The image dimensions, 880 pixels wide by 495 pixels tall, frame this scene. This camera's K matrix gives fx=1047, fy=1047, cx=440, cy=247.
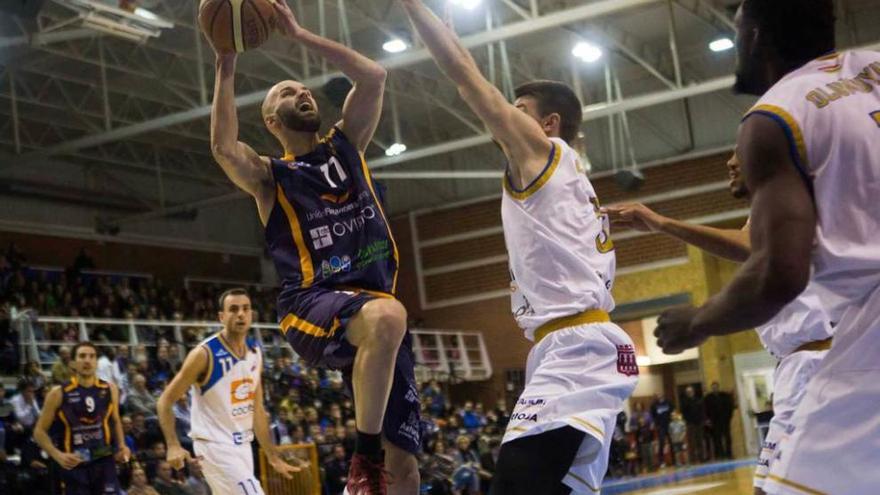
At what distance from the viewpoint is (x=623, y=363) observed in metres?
3.99

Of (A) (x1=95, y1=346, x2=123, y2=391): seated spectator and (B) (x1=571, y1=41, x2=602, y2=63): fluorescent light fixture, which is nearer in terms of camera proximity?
(A) (x1=95, y1=346, x2=123, y2=391): seated spectator

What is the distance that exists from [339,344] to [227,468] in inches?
141

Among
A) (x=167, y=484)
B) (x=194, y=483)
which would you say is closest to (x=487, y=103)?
(x=167, y=484)

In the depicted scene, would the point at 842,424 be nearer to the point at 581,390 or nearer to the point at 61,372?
the point at 581,390

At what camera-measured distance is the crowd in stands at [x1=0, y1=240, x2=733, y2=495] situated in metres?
12.5

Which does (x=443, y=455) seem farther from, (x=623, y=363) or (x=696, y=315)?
(x=696, y=315)

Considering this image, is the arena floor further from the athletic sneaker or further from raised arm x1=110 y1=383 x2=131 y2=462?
the athletic sneaker

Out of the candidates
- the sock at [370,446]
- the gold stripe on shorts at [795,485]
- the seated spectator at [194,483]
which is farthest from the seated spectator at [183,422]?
the gold stripe on shorts at [795,485]

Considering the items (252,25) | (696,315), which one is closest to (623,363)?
(696,315)

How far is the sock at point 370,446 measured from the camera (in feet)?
14.4

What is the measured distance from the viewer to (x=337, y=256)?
4.73 meters

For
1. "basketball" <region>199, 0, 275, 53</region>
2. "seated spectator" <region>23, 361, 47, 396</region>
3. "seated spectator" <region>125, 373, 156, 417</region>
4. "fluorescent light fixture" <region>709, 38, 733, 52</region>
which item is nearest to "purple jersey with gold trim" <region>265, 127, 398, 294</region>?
"basketball" <region>199, 0, 275, 53</region>

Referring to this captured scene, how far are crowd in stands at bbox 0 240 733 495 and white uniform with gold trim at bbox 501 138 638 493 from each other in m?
4.92

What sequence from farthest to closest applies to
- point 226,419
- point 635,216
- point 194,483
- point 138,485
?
point 194,483
point 138,485
point 226,419
point 635,216
